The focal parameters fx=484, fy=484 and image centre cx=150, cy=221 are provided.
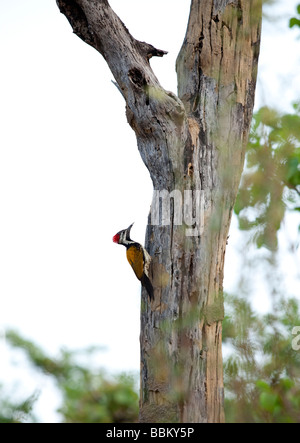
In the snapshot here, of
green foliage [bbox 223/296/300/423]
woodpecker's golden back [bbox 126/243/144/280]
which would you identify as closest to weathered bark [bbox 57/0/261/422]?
woodpecker's golden back [bbox 126/243/144/280]

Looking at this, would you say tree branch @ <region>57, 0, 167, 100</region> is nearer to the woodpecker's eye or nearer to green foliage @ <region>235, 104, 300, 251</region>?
the woodpecker's eye

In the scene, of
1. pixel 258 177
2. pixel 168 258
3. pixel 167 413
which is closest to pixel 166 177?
pixel 168 258

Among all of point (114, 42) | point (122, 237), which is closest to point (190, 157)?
point (114, 42)

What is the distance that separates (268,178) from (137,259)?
2831 millimetres

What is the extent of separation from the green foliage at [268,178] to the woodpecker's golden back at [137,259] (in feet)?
8.25

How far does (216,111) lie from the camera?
13.0 feet

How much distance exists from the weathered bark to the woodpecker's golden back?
0.19 meters

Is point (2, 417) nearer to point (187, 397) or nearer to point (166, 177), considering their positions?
point (187, 397)

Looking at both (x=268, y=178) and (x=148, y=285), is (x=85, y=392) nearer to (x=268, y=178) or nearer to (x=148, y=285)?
(x=148, y=285)

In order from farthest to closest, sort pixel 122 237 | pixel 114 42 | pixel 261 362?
1. pixel 122 237
2. pixel 114 42
3. pixel 261 362

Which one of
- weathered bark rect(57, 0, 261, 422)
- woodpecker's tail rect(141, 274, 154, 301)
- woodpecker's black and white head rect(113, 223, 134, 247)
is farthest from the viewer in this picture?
woodpecker's black and white head rect(113, 223, 134, 247)

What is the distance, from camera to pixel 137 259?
416cm

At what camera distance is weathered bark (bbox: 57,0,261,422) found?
11.2 feet

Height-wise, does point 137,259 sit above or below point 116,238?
below
